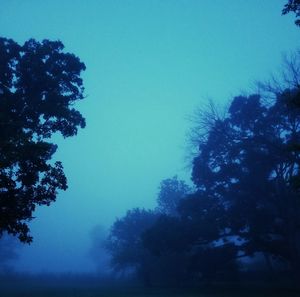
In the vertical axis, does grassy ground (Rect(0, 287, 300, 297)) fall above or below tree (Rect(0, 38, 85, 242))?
below

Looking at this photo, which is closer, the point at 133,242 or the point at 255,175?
the point at 255,175

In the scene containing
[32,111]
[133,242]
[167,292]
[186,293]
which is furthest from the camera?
[133,242]

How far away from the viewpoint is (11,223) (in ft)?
57.5

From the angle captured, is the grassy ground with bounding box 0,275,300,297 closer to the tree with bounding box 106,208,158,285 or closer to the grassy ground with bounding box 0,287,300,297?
the grassy ground with bounding box 0,287,300,297

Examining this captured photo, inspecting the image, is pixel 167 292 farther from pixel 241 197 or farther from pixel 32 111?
pixel 32 111

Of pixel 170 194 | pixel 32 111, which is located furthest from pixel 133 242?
pixel 32 111

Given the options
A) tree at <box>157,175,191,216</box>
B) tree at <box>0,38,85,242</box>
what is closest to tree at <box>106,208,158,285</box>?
tree at <box>157,175,191,216</box>

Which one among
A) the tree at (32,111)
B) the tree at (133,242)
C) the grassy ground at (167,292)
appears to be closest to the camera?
the tree at (32,111)

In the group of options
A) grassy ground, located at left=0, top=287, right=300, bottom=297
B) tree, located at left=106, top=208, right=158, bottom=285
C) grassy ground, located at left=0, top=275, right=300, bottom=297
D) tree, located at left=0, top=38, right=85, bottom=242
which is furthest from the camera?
tree, located at left=106, top=208, right=158, bottom=285

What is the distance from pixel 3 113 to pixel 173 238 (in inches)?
791

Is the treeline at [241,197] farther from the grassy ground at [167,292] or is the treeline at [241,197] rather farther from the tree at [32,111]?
the tree at [32,111]

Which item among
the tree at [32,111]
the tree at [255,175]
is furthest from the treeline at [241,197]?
the tree at [32,111]

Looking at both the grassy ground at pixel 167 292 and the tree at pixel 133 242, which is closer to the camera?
the grassy ground at pixel 167 292

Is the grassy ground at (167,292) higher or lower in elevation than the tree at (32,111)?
lower
